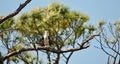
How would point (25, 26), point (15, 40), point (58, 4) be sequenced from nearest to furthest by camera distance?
point (58, 4) → point (25, 26) → point (15, 40)

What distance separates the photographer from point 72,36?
16031 mm

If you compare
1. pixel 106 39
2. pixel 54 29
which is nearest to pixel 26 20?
pixel 54 29

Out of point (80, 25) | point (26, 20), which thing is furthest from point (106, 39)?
point (26, 20)

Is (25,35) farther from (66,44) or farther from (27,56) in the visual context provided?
(66,44)

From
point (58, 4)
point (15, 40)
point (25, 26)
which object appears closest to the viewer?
point (58, 4)

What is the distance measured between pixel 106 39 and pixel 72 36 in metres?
1.91

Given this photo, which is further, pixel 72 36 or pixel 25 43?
pixel 25 43

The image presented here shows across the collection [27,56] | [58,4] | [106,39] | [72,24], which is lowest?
[27,56]

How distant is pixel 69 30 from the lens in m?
15.9

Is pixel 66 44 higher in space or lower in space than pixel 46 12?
lower

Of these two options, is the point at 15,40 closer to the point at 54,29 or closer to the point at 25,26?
the point at 25,26

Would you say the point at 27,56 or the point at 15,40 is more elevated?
the point at 15,40

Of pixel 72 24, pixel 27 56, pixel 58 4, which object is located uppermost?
pixel 58 4

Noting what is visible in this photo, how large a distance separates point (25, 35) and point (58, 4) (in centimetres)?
319
